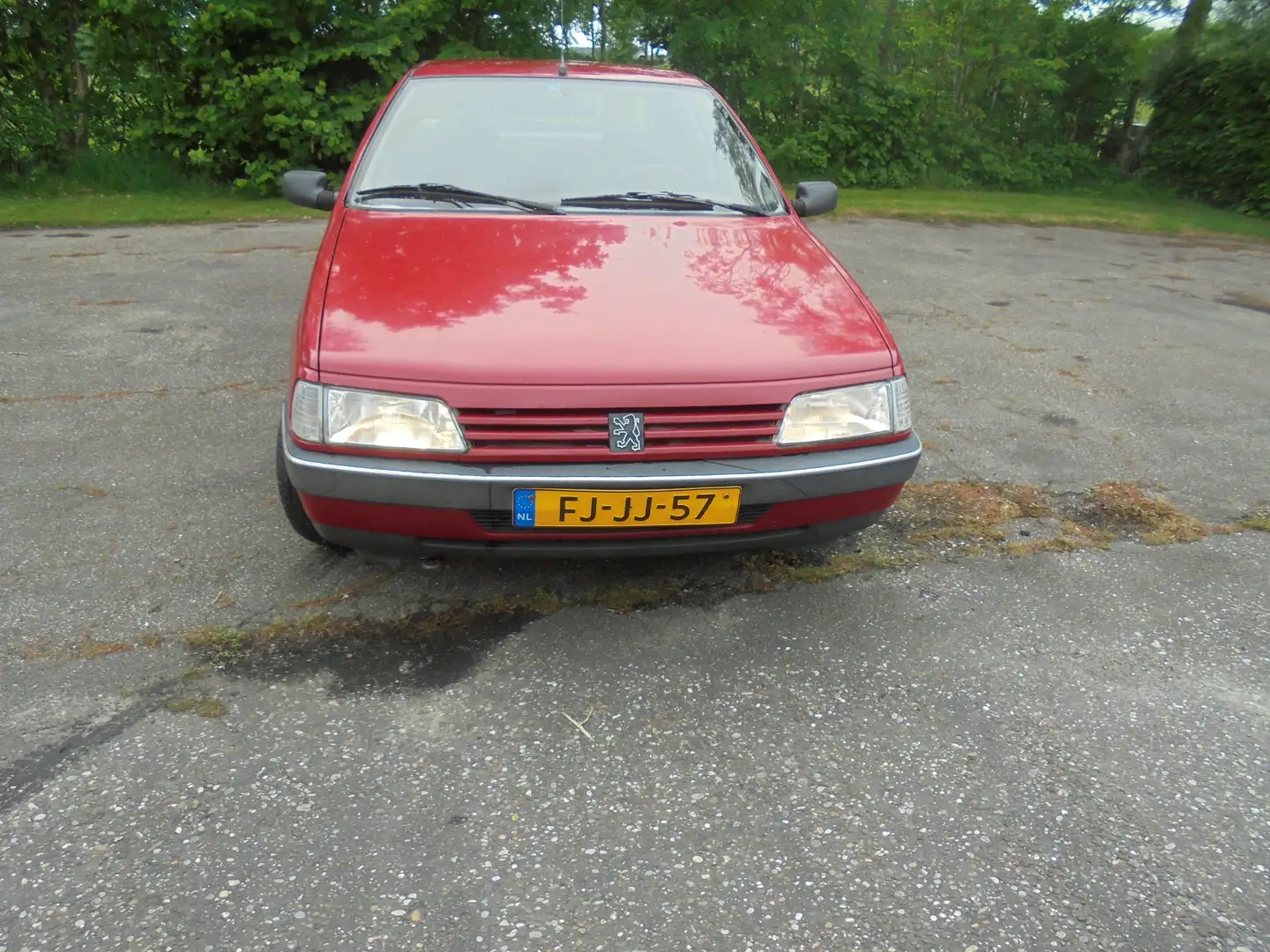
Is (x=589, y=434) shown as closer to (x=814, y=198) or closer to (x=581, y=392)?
(x=581, y=392)

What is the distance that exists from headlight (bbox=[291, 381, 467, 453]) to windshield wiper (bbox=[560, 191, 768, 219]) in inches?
50.4

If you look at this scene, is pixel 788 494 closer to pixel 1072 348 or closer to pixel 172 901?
pixel 172 901

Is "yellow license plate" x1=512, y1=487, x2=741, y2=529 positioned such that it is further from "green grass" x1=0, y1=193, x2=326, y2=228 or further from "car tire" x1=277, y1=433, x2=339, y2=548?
"green grass" x1=0, y1=193, x2=326, y2=228

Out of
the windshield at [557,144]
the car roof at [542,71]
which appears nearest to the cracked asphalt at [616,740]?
the windshield at [557,144]

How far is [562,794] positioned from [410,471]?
861 millimetres

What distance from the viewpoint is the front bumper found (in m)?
2.36

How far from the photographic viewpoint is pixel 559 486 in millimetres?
2354

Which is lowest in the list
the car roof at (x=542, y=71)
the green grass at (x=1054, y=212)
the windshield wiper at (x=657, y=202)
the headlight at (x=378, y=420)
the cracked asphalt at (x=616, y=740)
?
the green grass at (x=1054, y=212)

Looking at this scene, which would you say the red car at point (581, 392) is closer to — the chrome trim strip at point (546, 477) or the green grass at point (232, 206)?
the chrome trim strip at point (546, 477)

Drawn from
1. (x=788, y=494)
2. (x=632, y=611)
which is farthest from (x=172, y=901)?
(x=788, y=494)

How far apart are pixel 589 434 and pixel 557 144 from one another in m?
1.73

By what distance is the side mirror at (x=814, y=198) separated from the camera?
4.13 m

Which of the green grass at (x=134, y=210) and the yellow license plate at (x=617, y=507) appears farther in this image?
the green grass at (x=134, y=210)

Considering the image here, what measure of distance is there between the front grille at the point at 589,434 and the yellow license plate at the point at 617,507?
0.09 m
